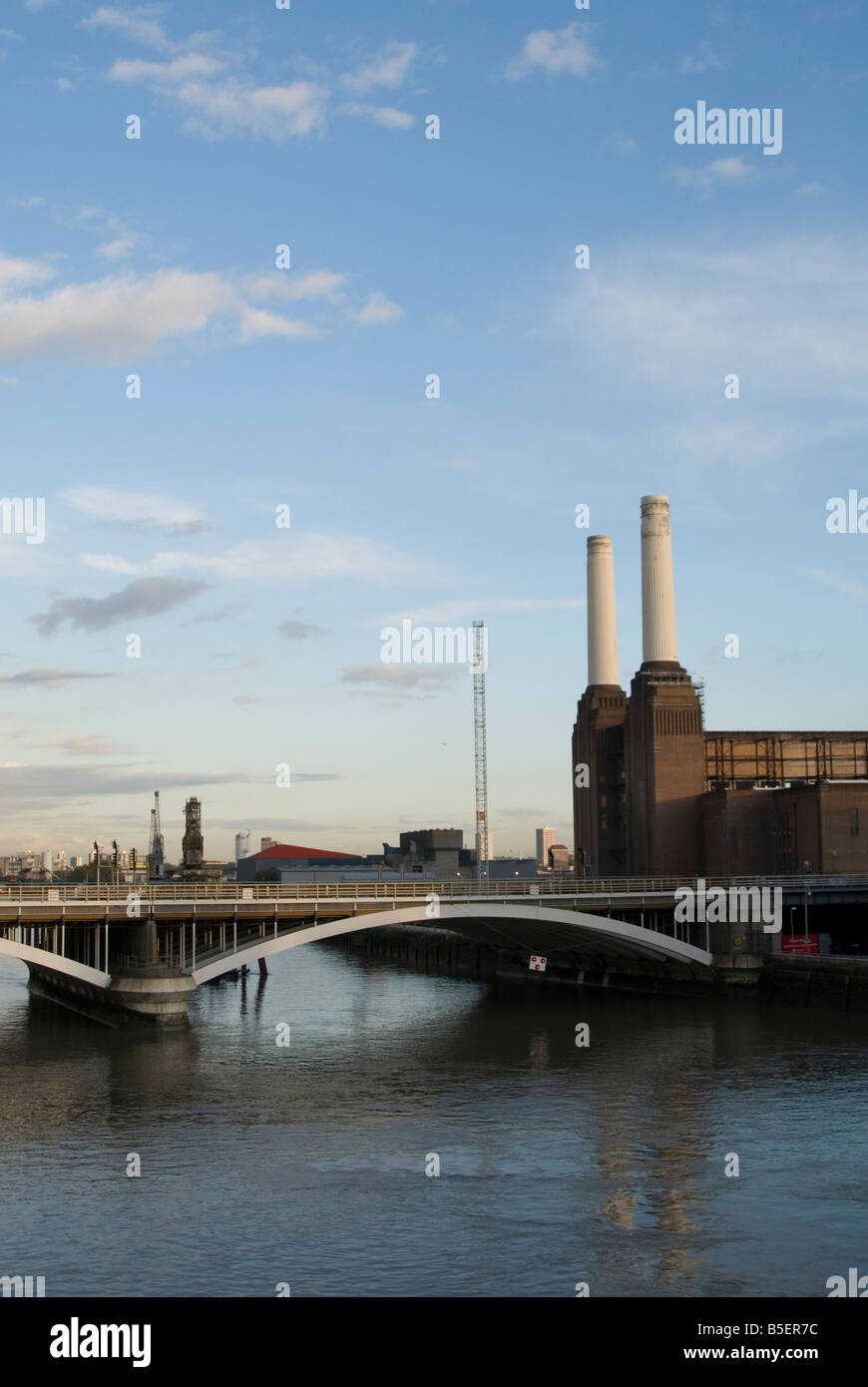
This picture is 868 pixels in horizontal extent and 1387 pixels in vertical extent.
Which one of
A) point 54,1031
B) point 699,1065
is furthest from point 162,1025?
point 699,1065

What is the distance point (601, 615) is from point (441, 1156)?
270 ft

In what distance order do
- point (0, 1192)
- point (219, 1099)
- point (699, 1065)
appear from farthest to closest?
point (699, 1065)
point (219, 1099)
point (0, 1192)

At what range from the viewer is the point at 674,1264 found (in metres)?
29.3

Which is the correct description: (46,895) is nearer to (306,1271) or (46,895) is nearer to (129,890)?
(129,890)

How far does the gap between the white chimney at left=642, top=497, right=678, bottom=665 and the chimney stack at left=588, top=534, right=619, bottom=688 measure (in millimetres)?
8190

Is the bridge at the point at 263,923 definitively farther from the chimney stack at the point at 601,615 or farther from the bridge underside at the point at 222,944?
the chimney stack at the point at 601,615

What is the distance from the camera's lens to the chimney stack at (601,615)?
117188 millimetres

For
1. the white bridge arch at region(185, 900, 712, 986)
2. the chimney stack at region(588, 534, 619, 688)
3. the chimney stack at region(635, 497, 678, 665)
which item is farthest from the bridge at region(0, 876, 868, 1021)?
the chimney stack at region(588, 534, 619, 688)

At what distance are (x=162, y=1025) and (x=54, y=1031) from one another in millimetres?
5963

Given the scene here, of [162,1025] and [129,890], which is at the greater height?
[129,890]

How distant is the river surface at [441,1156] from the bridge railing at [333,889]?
6589mm

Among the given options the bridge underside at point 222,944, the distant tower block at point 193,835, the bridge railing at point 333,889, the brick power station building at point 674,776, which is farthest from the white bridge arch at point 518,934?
the distant tower block at point 193,835

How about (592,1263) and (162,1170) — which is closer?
(592,1263)
